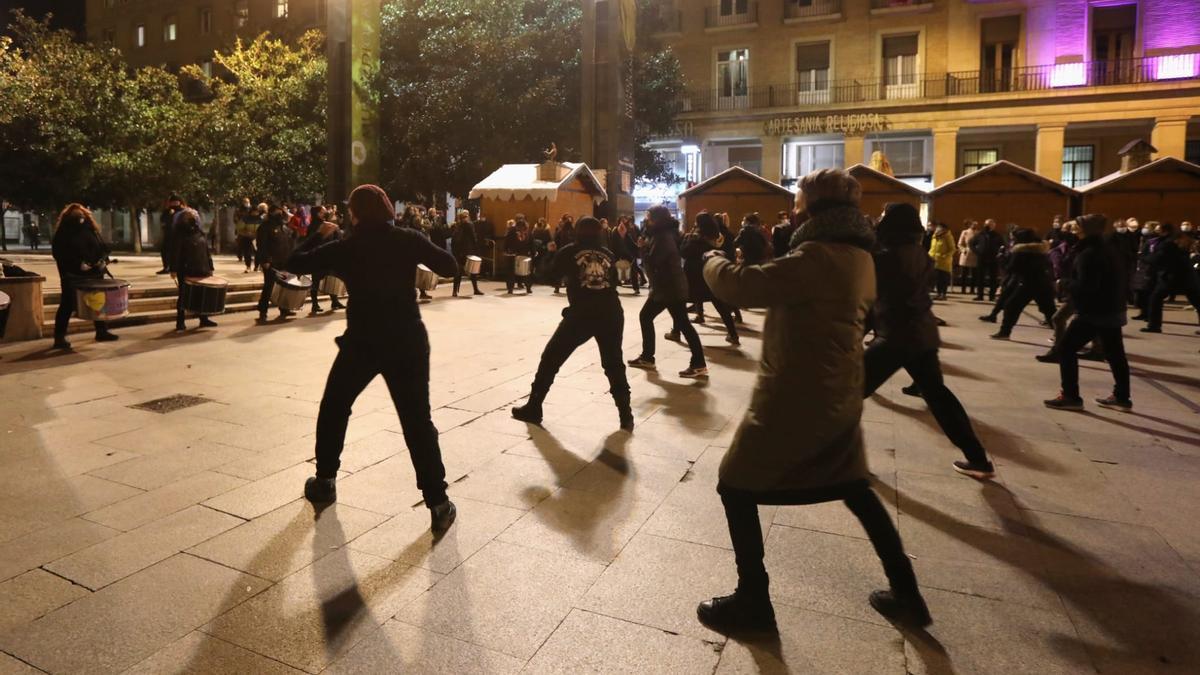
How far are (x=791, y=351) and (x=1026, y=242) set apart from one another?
9.13 m

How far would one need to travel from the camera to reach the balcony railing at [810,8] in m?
28.6

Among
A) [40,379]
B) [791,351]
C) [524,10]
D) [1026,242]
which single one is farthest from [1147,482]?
[524,10]

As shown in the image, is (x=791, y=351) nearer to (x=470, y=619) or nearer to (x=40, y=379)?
→ (x=470, y=619)

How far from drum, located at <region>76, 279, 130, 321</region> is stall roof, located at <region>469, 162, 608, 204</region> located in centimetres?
1032

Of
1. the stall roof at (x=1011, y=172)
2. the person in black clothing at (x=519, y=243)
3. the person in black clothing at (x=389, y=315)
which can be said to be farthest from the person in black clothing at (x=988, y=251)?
the person in black clothing at (x=389, y=315)

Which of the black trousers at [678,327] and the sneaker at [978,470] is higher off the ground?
the black trousers at [678,327]

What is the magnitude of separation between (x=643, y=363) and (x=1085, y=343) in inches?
156

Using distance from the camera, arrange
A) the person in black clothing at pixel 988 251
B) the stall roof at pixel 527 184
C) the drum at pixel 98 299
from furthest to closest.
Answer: the stall roof at pixel 527 184 < the person in black clothing at pixel 988 251 < the drum at pixel 98 299

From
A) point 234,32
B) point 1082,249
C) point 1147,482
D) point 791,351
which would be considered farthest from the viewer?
point 234,32

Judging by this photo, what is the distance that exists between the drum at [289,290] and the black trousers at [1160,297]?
472 inches

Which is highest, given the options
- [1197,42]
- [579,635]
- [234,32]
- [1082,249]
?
[234,32]

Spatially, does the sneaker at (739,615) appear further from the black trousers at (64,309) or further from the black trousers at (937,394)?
the black trousers at (64,309)

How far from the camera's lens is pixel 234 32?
130 feet

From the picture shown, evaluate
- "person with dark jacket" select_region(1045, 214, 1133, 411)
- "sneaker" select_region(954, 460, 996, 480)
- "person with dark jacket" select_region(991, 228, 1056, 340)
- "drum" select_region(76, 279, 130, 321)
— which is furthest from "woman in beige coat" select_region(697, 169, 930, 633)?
"person with dark jacket" select_region(991, 228, 1056, 340)
